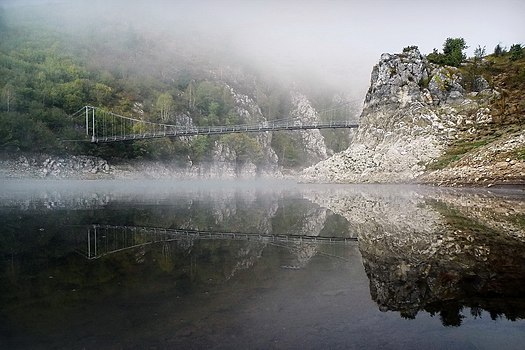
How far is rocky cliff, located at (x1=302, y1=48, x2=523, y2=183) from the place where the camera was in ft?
179

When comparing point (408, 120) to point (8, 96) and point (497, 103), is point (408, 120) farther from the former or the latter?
point (8, 96)

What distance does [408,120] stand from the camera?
6034 cm

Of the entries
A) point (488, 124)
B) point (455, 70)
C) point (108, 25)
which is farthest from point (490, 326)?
point (108, 25)

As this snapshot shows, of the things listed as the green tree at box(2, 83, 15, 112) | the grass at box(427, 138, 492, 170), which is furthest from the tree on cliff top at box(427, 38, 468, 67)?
the green tree at box(2, 83, 15, 112)

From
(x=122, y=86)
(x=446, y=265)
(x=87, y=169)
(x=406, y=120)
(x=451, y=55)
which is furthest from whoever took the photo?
(x=122, y=86)

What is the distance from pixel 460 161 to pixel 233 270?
148 ft

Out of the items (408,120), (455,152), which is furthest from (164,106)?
(455,152)

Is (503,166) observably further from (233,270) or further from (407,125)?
(233,270)

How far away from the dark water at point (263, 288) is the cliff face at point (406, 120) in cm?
4493

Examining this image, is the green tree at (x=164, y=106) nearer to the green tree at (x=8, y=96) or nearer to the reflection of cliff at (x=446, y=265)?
the green tree at (x=8, y=96)

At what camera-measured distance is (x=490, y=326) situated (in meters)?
5.24

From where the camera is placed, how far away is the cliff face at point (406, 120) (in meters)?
55.0

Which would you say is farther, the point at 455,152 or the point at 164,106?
the point at 164,106

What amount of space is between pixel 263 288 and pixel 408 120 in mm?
59191
